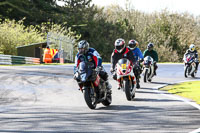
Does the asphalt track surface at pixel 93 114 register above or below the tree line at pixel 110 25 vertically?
below

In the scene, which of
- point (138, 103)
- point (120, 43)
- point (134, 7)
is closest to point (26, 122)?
point (138, 103)

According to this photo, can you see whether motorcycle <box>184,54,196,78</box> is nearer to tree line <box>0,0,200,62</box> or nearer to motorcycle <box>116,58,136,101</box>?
motorcycle <box>116,58,136,101</box>

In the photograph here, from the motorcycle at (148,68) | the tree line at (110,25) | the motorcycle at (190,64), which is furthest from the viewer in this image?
the tree line at (110,25)

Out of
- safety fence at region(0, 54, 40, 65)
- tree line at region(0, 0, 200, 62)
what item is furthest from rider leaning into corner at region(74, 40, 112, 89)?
tree line at region(0, 0, 200, 62)

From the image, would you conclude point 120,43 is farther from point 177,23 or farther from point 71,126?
point 177,23

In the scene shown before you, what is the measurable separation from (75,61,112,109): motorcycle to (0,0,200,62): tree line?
49.0m


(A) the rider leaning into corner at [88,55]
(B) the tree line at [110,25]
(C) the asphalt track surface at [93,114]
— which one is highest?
(B) the tree line at [110,25]

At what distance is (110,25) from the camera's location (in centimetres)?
7281

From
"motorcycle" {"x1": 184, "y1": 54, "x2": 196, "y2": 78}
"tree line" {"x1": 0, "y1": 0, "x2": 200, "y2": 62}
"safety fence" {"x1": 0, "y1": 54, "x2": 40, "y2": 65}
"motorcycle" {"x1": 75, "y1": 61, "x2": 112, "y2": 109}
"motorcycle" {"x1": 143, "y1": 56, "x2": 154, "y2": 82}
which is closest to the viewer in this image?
"motorcycle" {"x1": 75, "y1": 61, "x2": 112, "y2": 109}

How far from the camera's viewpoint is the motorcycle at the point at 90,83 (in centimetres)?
1104

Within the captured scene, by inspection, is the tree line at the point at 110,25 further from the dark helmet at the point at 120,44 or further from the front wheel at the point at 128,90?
the front wheel at the point at 128,90

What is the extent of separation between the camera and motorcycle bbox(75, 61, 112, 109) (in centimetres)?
1104

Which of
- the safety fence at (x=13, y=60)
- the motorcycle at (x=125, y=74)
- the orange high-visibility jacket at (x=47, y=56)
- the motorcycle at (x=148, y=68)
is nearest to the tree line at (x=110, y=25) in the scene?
the orange high-visibility jacket at (x=47, y=56)

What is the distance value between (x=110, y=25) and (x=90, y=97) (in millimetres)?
62132
